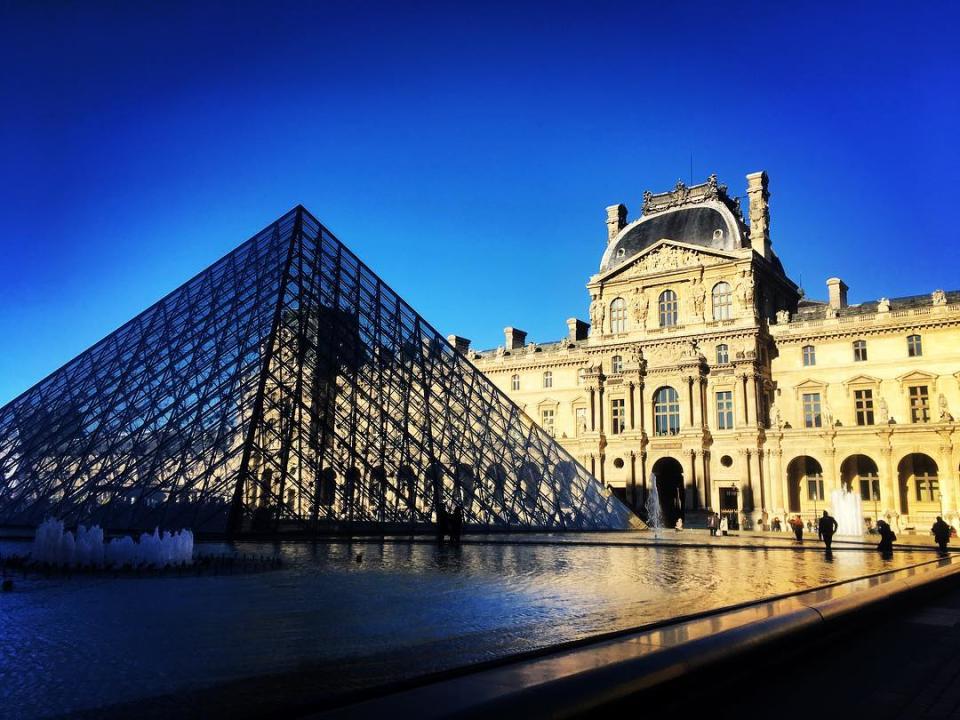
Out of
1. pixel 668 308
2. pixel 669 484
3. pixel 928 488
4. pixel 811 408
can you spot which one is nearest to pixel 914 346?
pixel 811 408

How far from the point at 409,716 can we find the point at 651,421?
37.1 metres

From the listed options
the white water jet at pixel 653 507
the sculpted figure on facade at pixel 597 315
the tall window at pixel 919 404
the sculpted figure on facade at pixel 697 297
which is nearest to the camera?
the tall window at pixel 919 404

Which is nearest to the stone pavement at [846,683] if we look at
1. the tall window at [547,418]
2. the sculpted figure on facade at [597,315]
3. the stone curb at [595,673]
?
the stone curb at [595,673]

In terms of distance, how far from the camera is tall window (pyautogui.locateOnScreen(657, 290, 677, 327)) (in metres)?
39.6

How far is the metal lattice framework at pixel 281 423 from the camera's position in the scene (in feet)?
51.8

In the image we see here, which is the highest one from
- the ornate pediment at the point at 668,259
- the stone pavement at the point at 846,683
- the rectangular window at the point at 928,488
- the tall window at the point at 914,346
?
the ornate pediment at the point at 668,259

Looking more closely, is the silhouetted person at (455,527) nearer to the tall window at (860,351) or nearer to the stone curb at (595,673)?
the stone curb at (595,673)

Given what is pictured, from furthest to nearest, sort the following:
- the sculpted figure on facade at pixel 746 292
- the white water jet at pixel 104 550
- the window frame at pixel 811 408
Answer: the sculpted figure on facade at pixel 746 292, the window frame at pixel 811 408, the white water jet at pixel 104 550

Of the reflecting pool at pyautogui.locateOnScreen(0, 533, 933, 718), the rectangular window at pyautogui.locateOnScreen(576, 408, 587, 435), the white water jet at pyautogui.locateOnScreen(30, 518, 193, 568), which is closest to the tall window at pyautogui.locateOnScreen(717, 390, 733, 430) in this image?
the rectangular window at pyautogui.locateOnScreen(576, 408, 587, 435)

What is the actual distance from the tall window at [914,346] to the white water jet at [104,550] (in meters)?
32.6

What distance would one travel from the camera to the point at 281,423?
54.8 ft

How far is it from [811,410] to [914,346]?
5143 mm

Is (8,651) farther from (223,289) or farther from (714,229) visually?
(714,229)

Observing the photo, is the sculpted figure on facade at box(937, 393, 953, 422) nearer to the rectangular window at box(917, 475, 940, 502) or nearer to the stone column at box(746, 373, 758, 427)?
the rectangular window at box(917, 475, 940, 502)
